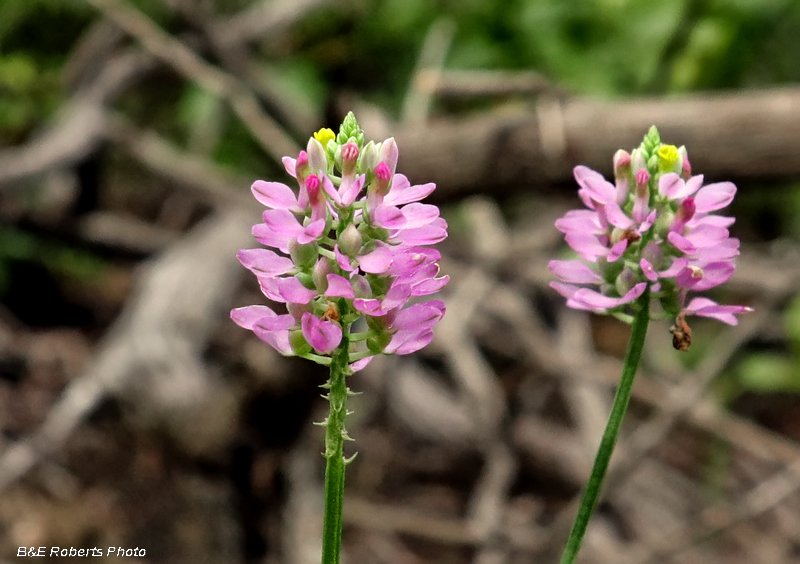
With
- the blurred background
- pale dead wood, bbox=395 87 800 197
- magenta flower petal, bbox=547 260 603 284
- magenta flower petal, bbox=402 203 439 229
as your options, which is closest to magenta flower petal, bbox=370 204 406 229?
magenta flower petal, bbox=402 203 439 229

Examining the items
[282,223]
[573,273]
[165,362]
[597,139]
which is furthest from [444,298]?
[282,223]

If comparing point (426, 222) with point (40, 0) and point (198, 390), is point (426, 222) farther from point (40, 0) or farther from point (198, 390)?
point (40, 0)

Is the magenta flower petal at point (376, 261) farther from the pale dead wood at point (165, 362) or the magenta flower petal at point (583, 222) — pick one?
the pale dead wood at point (165, 362)

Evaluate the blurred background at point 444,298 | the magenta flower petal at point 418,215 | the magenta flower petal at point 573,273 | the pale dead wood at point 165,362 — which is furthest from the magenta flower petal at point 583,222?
the pale dead wood at point 165,362

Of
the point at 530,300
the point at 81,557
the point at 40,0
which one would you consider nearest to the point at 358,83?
the point at 530,300

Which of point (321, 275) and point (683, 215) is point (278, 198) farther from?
point (683, 215)

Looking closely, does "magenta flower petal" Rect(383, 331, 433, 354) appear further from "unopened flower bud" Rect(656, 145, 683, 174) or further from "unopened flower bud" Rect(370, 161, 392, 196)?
"unopened flower bud" Rect(656, 145, 683, 174)
